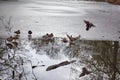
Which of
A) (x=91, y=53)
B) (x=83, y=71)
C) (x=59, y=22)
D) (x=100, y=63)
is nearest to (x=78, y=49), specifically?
(x=91, y=53)

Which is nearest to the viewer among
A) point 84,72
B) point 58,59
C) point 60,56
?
point 84,72

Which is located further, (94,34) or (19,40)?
(94,34)

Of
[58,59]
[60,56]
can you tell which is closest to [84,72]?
[58,59]

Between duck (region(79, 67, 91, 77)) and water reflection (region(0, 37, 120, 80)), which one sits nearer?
water reflection (region(0, 37, 120, 80))

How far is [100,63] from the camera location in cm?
591

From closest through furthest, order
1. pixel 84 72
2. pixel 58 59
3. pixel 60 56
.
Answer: pixel 84 72 → pixel 58 59 → pixel 60 56

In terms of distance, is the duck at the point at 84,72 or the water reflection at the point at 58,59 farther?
the duck at the point at 84,72

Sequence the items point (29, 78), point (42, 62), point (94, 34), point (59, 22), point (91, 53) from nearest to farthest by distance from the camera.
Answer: point (29, 78), point (42, 62), point (91, 53), point (94, 34), point (59, 22)

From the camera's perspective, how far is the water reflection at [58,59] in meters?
5.17

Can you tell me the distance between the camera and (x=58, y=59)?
605 centimetres

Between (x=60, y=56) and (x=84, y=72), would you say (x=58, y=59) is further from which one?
(x=84, y=72)

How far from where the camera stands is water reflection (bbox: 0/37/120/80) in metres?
5.17

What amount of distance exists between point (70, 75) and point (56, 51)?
1.49 meters

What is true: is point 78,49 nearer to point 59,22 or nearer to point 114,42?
point 114,42
